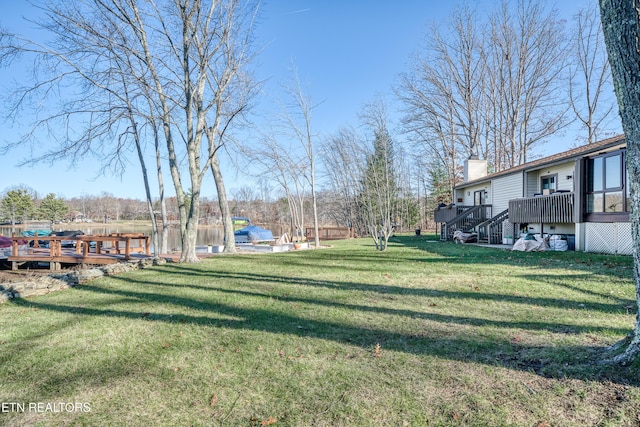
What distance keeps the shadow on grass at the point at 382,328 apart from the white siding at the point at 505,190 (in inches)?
505

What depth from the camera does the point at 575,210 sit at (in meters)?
10.7

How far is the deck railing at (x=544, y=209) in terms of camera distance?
36.5ft

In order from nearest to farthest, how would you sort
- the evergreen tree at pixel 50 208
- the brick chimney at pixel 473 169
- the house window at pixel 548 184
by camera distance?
the house window at pixel 548 184, the brick chimney at pixel 473 169, the evergreen tree at pixel 50 208

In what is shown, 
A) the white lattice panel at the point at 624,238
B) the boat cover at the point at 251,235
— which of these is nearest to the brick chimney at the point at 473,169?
the white lattice panel at the point at 624,238

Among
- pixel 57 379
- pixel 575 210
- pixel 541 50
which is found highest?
pixel 541 50

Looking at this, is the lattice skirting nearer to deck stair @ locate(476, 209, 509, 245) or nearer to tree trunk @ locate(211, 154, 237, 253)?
deck stair @ locate(476, 209, 509, 245)

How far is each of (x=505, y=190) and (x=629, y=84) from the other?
16176mm

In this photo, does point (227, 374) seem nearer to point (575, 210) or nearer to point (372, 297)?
point (372, 297)

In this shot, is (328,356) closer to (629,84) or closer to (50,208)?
(629,84)

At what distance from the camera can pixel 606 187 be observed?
32.3ft

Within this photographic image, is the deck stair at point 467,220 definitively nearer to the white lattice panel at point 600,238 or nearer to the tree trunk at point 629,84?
the white lattice panel at point 600,238

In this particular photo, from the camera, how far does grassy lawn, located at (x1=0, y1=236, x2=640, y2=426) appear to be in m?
2.14

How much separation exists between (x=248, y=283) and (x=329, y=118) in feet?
55.9

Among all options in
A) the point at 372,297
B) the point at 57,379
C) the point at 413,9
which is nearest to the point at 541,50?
the point at 413,9
